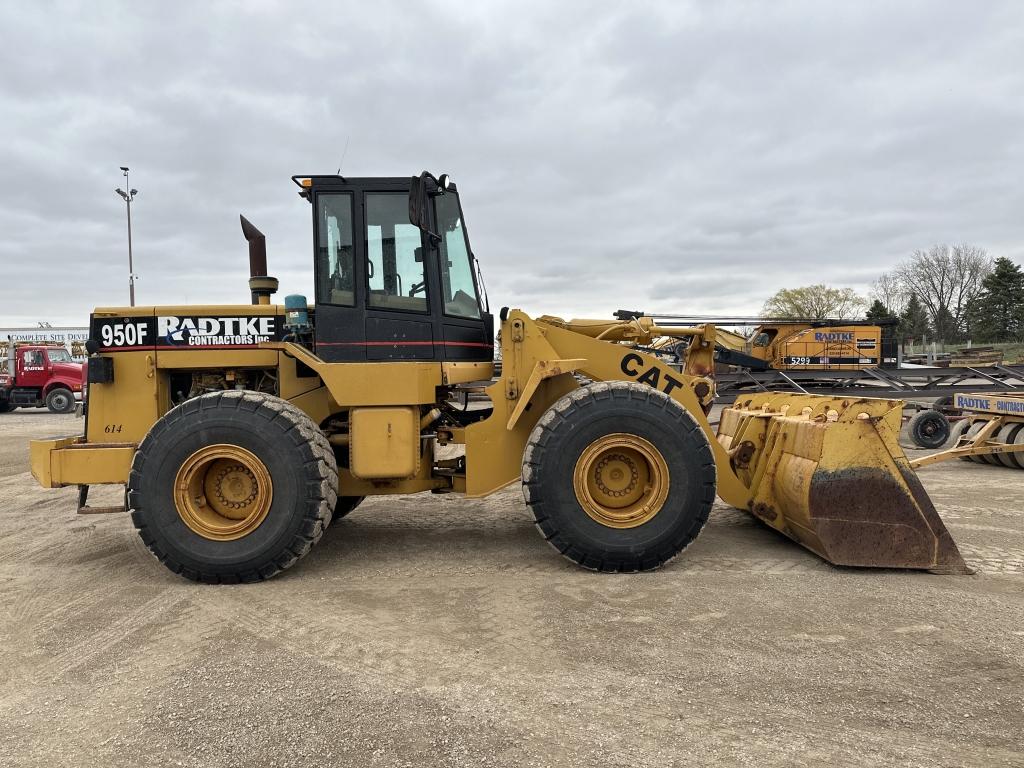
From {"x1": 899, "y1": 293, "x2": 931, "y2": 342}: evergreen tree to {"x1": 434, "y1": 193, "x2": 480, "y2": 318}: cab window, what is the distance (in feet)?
193

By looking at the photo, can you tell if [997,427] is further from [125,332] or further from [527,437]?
[125,332]

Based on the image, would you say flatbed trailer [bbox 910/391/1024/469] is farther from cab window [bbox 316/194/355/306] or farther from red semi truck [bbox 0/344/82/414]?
red semi truck [bbox 0/344/82/414]

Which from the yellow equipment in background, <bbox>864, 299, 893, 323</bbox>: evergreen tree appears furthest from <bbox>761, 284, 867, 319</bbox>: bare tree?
the yellow equipment in background

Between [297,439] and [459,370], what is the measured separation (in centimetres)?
131

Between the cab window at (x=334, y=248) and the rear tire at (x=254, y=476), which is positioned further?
the cab window at (x=334, y=248)

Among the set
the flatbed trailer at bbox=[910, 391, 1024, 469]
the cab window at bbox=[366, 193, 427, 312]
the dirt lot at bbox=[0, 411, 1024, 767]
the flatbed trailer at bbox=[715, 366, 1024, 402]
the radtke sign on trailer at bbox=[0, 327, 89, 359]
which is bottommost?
the dirt lot at bbox=[0, 411, 1024, 767]

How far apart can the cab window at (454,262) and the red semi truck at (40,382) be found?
70.2 feet

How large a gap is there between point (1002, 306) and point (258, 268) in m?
58.6

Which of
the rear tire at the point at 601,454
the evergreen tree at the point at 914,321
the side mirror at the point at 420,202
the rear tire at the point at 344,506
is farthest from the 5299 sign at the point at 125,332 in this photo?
the evergreen tree at the point at 914,321

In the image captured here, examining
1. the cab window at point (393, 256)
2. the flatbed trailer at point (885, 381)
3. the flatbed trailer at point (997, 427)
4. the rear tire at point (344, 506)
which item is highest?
the cab window at point (393, 256)

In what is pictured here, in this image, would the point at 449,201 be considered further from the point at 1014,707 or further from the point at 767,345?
the point at 767,345

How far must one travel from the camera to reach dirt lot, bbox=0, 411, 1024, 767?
7.90 ft

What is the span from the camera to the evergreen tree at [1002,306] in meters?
47.1

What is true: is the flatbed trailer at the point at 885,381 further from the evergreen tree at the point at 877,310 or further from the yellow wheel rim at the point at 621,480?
the evergreen tree at the point at 877,310
